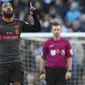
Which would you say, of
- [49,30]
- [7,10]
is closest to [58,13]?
[49,30]

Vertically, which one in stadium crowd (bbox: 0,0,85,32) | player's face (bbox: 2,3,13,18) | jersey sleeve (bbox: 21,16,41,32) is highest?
player's face (bbox: 2,3,13,18)

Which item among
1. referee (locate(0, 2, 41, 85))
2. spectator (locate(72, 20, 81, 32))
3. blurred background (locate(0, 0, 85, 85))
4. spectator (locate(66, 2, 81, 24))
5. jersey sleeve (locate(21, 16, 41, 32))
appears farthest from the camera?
spectator (locate(66, 2, 81, 24))

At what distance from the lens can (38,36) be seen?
13.4 m

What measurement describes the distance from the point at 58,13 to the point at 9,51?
6211mm

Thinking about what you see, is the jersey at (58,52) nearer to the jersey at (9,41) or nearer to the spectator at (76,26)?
the jersey at (9,41)

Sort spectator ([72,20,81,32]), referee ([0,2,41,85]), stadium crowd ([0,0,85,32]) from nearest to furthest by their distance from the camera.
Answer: referee ([0,2,41,85]) → spectator ([72,20,81,32]) → stadium crowd ([0,0,85,32])

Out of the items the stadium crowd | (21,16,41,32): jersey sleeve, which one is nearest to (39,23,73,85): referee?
(21,16,41,32): jersey sleeve

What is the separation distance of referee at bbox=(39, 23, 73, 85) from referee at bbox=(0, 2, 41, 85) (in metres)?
1.26

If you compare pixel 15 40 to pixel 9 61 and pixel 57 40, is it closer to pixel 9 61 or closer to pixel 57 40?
pixel 9 61

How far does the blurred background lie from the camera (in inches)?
525

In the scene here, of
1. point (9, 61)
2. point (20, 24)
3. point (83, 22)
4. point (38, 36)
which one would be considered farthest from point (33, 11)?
point (83, 22)

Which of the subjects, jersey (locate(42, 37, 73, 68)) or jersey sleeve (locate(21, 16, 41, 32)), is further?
jersey (locate(42, 37, 73, 68))

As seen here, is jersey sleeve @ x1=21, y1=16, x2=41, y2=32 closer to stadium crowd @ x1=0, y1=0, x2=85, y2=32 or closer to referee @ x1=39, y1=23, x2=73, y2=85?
referee @ x1=39, y1=23, x2=73, y2=85

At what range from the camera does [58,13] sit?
15641mm
